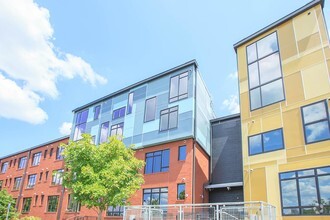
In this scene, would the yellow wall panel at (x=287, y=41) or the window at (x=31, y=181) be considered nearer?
the yellow wall panel at (x=287, y=41)

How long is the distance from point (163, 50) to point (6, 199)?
25.2 m

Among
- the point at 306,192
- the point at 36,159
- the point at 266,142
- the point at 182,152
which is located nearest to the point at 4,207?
the point at 36,159

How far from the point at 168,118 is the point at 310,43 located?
11.4m

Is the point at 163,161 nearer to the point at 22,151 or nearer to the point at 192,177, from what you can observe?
the point at 192,177

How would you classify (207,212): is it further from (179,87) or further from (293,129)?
(179,87)

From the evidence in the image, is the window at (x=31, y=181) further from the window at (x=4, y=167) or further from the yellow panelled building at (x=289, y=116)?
the yellow panelled building at (x=289, y=116)

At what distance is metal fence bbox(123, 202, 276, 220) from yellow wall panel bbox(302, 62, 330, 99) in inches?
259

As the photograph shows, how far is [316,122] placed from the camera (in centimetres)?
1459

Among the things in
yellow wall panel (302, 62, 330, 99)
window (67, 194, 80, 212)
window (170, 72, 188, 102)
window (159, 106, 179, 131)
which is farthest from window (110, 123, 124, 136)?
yellow wall panel (302, 62, 330, 99)

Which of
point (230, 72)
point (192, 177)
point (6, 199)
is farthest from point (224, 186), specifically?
point (6, 199)

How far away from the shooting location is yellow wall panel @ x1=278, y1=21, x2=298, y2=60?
1700cm

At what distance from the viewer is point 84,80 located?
76.8ft

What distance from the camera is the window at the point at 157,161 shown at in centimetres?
2158

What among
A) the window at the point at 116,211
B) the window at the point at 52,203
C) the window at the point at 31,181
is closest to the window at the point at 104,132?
the window at the point at 116,211
